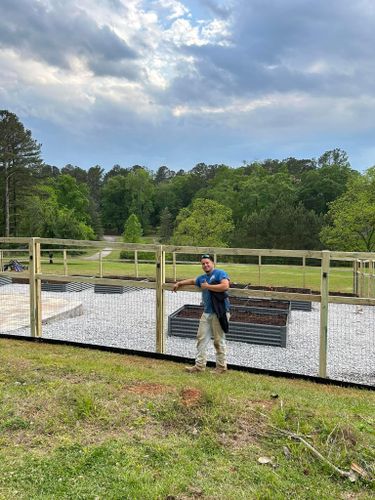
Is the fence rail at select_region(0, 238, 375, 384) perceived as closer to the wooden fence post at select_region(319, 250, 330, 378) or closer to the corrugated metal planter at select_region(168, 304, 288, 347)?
the wooden fence post at select_region(319, 250, 330, 378)

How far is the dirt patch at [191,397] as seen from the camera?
3.47 meters

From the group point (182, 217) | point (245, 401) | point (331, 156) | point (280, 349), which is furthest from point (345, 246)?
point (331, 156)

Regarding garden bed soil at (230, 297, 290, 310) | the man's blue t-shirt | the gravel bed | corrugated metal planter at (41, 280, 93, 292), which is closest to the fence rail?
the man's blue t-shirt

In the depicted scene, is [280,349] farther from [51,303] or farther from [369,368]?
[51,303]

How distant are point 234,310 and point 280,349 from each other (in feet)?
7.26

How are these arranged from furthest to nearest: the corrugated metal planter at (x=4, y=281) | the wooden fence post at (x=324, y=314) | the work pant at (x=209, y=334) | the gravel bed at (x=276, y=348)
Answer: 1. the corrugated metal planter at (x=4, y=281)
2. the gravel bed at (x=276, y=348)
3. the work pant at (x=209, y=334)
4. the wooden fence post at (x=324, y=314)

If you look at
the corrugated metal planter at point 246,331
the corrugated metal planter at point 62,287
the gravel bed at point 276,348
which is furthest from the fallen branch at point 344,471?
the corrugated metal planter at point 62,287

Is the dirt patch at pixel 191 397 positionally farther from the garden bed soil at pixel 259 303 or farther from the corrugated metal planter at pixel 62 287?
the corrugated metal planter at pixel 62 287

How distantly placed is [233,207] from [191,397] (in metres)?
51.0

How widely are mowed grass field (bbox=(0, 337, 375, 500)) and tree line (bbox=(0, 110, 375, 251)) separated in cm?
2496

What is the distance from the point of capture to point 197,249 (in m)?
5.74

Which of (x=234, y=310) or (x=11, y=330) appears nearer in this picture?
(x=11, y=330)

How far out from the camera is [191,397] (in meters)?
3.56

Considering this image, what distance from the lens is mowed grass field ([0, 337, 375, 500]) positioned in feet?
8.22
